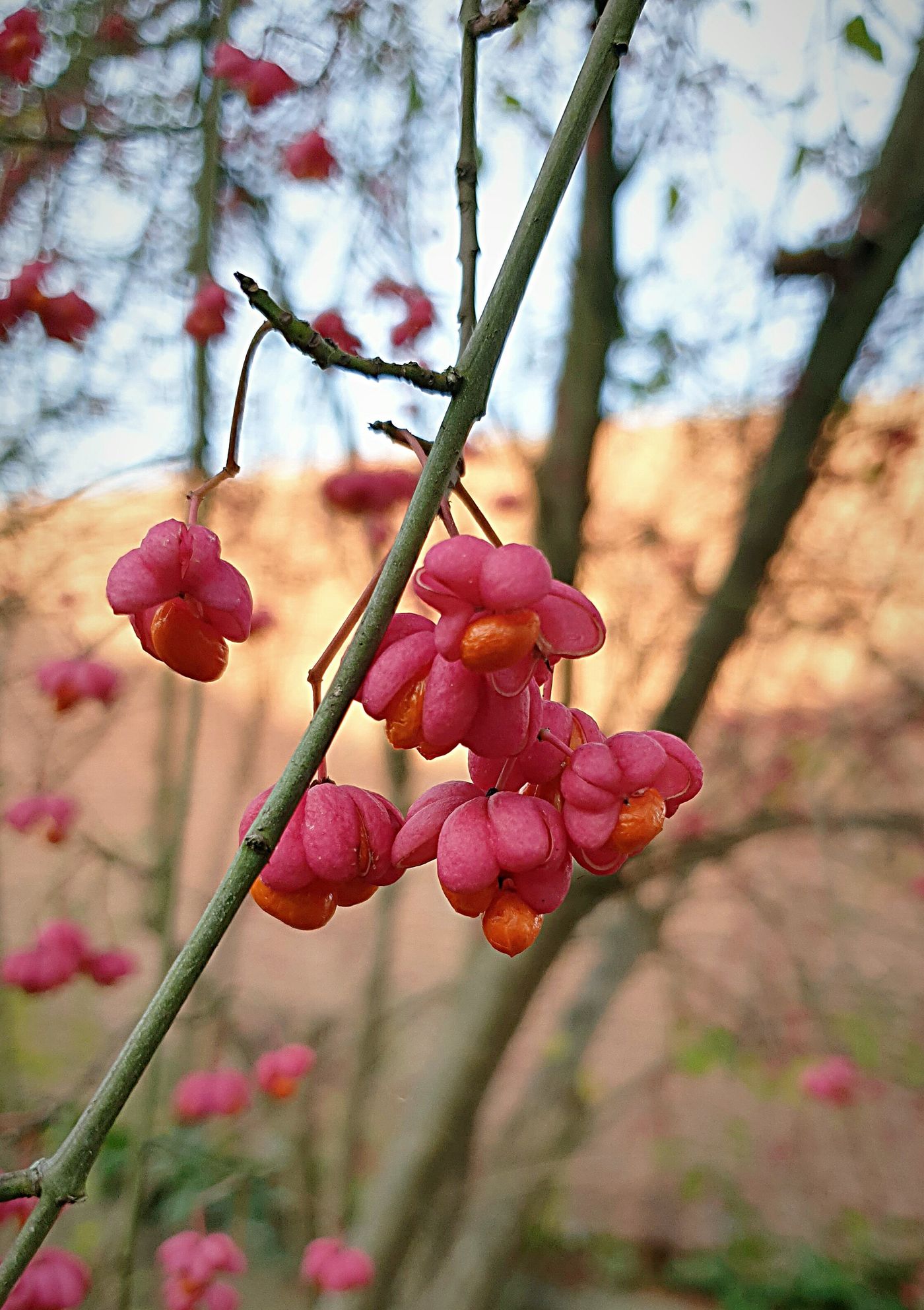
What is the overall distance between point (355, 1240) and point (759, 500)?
1.61 m

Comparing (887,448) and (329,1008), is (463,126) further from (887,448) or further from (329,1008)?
(329,1008)

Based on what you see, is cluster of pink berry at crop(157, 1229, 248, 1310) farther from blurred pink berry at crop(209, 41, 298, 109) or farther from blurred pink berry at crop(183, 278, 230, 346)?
blurred pink berry at crop(209, 41, 298, 109)

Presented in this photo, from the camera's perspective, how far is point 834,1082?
299 centimetres

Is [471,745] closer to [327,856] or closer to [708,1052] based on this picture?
[327,856]

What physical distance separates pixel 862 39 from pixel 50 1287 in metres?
1.75

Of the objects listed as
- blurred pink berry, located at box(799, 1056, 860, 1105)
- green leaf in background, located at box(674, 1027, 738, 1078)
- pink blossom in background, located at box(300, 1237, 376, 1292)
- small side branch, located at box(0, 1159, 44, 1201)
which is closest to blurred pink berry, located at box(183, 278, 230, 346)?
small side branch, located at box(0, 1159, 44, 1201)

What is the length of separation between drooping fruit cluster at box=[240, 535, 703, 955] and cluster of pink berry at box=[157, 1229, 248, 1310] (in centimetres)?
127

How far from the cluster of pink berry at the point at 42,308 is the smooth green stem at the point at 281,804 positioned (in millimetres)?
1252

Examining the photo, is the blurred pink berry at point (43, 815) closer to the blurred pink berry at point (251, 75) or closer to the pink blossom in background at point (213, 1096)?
the pink blossom in background at point (213, 1096)

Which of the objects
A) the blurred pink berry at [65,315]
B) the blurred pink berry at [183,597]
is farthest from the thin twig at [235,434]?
the blurred pink berry at [65,315]

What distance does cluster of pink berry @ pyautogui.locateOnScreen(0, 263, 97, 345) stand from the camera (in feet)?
4.91

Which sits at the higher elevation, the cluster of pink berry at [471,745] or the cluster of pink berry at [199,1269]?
the cluster of pink berry at [471,745]

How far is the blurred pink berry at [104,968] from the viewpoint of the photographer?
1806 mm

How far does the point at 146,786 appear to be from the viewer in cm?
496
